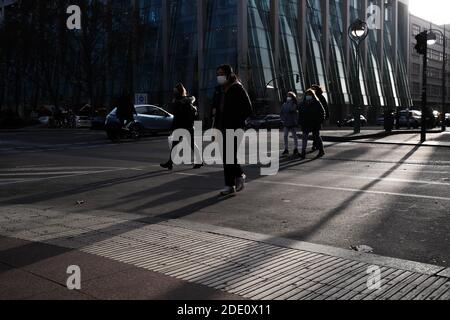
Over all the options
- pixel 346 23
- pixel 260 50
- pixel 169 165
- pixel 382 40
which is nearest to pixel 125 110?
pixel 169 165

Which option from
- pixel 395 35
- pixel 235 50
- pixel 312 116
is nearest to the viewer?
pixel 312 116

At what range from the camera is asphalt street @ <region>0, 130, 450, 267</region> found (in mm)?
5523

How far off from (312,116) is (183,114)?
163 inches

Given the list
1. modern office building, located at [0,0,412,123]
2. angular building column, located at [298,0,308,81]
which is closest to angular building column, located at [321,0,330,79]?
modern office building, located at [0,0,412,123]

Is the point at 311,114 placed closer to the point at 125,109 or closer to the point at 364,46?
the point at 125,109

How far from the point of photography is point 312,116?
14.1 metres

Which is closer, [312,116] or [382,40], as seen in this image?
[312,116]

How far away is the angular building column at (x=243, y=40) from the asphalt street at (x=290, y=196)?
3911 cm

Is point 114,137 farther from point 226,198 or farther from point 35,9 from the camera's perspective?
point 35,9

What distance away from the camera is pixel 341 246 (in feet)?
16.3

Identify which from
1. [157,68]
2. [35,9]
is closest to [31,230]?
[35,9]

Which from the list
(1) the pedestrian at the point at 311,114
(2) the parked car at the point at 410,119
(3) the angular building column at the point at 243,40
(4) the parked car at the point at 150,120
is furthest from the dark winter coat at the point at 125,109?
(3) the angular building column at the point at 243,40

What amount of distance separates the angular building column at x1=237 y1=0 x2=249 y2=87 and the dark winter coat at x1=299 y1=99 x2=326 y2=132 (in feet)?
125

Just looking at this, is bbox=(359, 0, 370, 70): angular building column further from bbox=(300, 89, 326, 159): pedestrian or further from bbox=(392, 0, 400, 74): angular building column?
bbox=(300, 89, 326, 159): pedestrian
